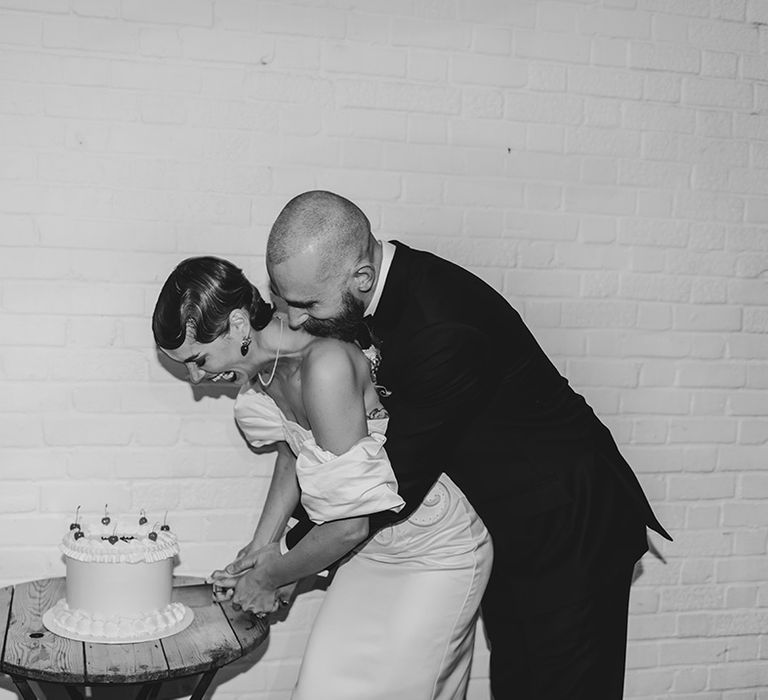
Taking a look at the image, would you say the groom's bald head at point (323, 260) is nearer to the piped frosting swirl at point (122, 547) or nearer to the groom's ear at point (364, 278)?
the groom's ear at point (364, 278)

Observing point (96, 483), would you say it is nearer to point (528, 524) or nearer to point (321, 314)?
point (321, 314)

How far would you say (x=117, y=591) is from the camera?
8.22 ft

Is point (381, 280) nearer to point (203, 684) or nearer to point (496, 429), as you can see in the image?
point (496, 429)

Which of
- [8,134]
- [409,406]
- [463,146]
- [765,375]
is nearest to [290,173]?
[463,146]

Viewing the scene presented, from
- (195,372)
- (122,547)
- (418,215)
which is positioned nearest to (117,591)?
(122,547)

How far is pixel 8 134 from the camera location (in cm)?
295

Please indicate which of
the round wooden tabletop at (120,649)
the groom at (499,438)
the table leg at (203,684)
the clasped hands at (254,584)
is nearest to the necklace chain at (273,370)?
the groom at (499,438)

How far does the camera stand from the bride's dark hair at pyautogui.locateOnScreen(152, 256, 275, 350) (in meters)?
2.51

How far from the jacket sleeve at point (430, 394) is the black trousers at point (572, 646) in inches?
18.9

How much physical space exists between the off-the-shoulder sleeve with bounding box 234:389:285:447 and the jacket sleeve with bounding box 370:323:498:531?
18.3 inches

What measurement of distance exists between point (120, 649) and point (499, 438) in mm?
1004

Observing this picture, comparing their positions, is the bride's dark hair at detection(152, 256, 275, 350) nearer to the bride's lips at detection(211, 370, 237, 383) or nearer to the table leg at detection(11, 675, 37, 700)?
the bride's lips at detection(211, 370, 237, 383)

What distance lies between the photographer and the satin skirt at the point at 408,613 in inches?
99.9

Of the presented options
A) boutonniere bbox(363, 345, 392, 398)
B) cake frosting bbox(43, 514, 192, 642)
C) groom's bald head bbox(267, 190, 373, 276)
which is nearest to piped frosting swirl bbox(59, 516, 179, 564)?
cake frosting bbox(43, 514, 192, 642)
